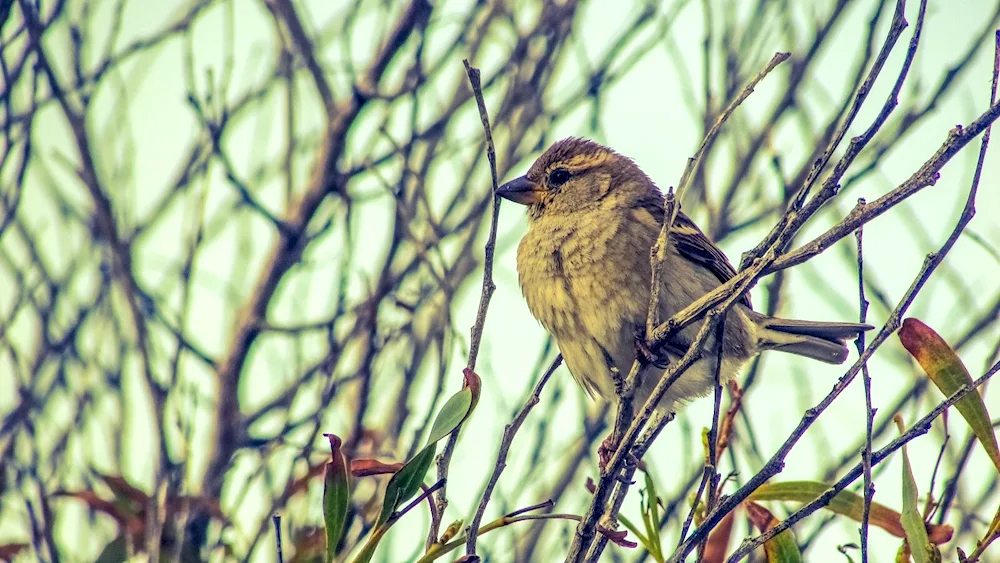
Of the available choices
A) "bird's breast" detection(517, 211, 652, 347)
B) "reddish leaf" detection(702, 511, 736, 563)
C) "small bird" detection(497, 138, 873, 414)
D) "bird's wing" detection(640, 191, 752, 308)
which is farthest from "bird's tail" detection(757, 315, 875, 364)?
"reddish leaf" detection(702, 511, 736, 563)

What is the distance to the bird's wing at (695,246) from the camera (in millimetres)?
4316

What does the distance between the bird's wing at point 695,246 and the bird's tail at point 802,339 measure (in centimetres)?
16

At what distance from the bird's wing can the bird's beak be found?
48 cm

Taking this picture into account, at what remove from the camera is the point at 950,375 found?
7.92 feet

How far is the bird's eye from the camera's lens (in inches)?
186

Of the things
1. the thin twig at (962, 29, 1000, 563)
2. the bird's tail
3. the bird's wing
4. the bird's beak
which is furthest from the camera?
the bird's beak

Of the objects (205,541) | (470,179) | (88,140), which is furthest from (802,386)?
(88,140)

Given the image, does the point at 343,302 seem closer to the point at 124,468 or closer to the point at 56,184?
the point at 124,468

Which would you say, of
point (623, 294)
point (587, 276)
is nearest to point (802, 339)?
point (623, 294)

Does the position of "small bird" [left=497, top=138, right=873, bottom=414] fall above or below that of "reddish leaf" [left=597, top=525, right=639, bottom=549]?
above

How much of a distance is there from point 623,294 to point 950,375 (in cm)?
161

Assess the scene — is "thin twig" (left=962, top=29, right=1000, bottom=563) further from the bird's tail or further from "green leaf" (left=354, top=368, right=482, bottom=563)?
the bird's tail

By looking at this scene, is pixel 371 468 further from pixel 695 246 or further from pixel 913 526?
pixel 695 246

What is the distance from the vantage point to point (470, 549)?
7.75 feet
